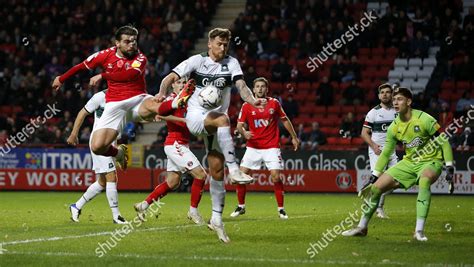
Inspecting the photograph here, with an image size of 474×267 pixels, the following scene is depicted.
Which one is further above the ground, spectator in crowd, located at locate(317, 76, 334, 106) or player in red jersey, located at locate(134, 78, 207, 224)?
player in red jersey, located at locate(134, 78, 207, 224)

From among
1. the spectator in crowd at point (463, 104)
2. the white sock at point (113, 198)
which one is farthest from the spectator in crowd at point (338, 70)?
the white sock at point (113, 198)

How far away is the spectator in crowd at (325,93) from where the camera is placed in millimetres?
30062

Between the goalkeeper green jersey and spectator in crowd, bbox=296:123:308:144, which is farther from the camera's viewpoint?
spectator in crowd, bbox=296:123:308:144

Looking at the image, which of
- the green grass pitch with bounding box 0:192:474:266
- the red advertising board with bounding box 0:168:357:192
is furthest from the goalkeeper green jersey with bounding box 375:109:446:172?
the red advertising board with bounding box 0:168:357:192

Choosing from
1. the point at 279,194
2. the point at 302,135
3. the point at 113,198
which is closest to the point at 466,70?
the point at 302,135

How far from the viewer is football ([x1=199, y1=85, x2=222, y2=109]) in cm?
1167

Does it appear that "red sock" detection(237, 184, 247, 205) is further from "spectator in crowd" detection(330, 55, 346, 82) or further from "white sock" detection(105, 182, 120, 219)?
"spectator in crowd" detection(330, 55, 346, 82)

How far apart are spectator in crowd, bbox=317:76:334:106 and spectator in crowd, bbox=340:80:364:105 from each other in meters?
0.51

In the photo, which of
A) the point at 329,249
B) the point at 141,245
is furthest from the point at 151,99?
the point at 329,249

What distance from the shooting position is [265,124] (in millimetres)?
17875

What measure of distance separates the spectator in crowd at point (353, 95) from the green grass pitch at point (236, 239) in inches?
401

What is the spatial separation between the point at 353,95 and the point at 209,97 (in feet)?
60.8

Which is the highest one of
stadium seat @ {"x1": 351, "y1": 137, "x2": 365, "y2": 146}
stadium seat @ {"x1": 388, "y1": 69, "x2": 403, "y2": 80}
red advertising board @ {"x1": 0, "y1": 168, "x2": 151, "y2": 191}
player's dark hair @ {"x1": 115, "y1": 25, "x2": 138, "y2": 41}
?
player's dark hair @ {"x1": 115, "y1": 25, "x2": 138, "y2": 41}

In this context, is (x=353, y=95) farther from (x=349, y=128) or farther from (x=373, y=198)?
(x=373, y=198)
